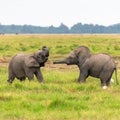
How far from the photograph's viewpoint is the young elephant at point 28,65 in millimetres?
16250

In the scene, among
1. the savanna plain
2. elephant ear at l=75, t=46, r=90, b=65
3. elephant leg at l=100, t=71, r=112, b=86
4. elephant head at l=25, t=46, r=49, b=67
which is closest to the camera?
the savanna plain

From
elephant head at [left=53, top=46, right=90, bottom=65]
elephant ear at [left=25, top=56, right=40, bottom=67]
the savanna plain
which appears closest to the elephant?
elephant head at [left=53, top=46, right=90, bottom=65]

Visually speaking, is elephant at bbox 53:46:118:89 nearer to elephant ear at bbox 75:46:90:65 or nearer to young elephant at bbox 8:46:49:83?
elephant ear at bbox 75:46:90:65

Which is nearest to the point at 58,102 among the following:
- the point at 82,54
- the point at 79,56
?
the point at 82,54

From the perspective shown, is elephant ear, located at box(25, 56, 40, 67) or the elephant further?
elephant ear, located at box(25, 56, 40, 67)

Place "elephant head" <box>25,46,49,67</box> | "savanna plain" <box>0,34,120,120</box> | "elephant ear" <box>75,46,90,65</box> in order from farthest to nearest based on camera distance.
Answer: "elephant ear" <box>75,46,90,65</box>
"elephant head" <box>25,46,49,67</box>
"savanna plain" <box>0,34,120,120</box>

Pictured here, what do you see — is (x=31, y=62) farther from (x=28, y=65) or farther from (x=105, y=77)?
(x=105, y=77)

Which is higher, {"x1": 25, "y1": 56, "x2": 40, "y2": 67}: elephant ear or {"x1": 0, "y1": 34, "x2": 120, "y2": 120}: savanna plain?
{"x1": 25, "y1": 56, "x2": 40, "y2": 67}: elephant ear

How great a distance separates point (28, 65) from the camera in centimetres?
1625

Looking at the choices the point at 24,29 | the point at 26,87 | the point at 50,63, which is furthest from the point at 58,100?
the point at 24,29

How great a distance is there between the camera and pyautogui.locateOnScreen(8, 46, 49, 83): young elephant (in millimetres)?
16250

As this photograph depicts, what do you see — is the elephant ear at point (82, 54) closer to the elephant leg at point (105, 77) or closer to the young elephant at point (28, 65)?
the elephant leg at point (105, 77)

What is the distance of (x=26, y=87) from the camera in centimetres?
1430

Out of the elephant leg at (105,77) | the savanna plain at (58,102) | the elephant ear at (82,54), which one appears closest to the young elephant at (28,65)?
the savanna plain at (58,102)
